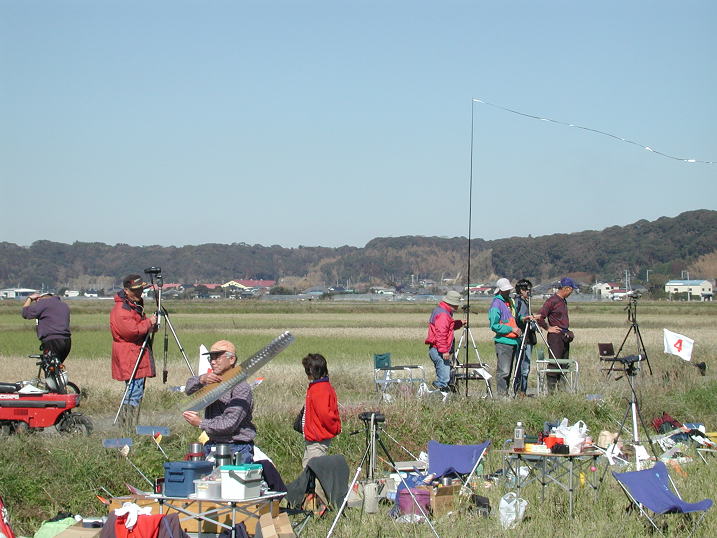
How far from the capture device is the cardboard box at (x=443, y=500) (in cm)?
739

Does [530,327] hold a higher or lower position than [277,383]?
higher

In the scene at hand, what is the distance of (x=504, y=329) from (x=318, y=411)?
5581mm

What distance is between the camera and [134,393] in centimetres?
991

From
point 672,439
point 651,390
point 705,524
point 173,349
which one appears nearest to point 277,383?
point 651,390

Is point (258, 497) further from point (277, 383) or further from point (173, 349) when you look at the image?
point (173, 349)

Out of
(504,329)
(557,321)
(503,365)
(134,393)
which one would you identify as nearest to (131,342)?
(134,393)

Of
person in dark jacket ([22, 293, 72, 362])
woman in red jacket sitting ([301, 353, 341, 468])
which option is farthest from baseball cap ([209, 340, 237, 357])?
person in dark jacket ([22, 293, 72, 362])

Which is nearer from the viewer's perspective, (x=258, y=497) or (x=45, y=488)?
(x=258, y=497)

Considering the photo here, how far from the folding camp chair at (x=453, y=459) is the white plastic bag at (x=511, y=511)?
0.87m

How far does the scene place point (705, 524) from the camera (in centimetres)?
702

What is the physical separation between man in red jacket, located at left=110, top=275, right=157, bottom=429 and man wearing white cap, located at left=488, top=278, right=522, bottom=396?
178 inches

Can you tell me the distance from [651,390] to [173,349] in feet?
44.4

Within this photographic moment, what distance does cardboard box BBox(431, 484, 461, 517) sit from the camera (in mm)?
7387

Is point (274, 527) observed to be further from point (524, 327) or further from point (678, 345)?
point (678, 345)
